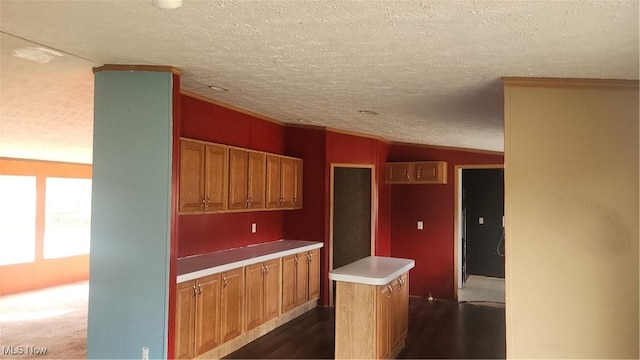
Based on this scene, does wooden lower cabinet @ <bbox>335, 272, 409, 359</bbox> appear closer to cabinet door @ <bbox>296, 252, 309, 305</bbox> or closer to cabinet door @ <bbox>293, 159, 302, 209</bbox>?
cabinet door @ <bbox>296, 252, 309, 305</bbox>

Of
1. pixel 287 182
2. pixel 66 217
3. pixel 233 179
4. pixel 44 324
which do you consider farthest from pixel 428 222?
pixel 66 217

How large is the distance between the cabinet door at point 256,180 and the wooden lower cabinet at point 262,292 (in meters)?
0.66

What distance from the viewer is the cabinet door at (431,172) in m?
6.32

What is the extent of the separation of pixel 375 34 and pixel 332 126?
11.7 feet

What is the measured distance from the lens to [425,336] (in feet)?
15.2

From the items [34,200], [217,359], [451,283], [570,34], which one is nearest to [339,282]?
[217,359]

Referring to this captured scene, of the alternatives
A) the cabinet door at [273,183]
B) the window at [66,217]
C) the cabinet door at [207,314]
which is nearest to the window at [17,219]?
the window at [66,217]

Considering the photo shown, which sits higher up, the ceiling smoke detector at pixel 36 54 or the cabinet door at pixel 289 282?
the ceiling smoke detector at pixel 36 54

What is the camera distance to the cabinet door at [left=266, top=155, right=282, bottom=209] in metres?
4.95

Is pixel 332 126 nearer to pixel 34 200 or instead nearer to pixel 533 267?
pixel 533 267

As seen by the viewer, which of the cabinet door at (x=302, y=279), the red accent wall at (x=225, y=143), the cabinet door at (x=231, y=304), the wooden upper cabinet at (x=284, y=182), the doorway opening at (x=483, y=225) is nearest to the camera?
the cabinet door at (x=231, y=304)

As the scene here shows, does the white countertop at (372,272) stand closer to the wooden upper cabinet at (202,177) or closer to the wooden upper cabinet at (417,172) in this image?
the wooden upper cabinet at (202,177)

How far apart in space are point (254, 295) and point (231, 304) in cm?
39

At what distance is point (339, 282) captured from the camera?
3.61 meters
